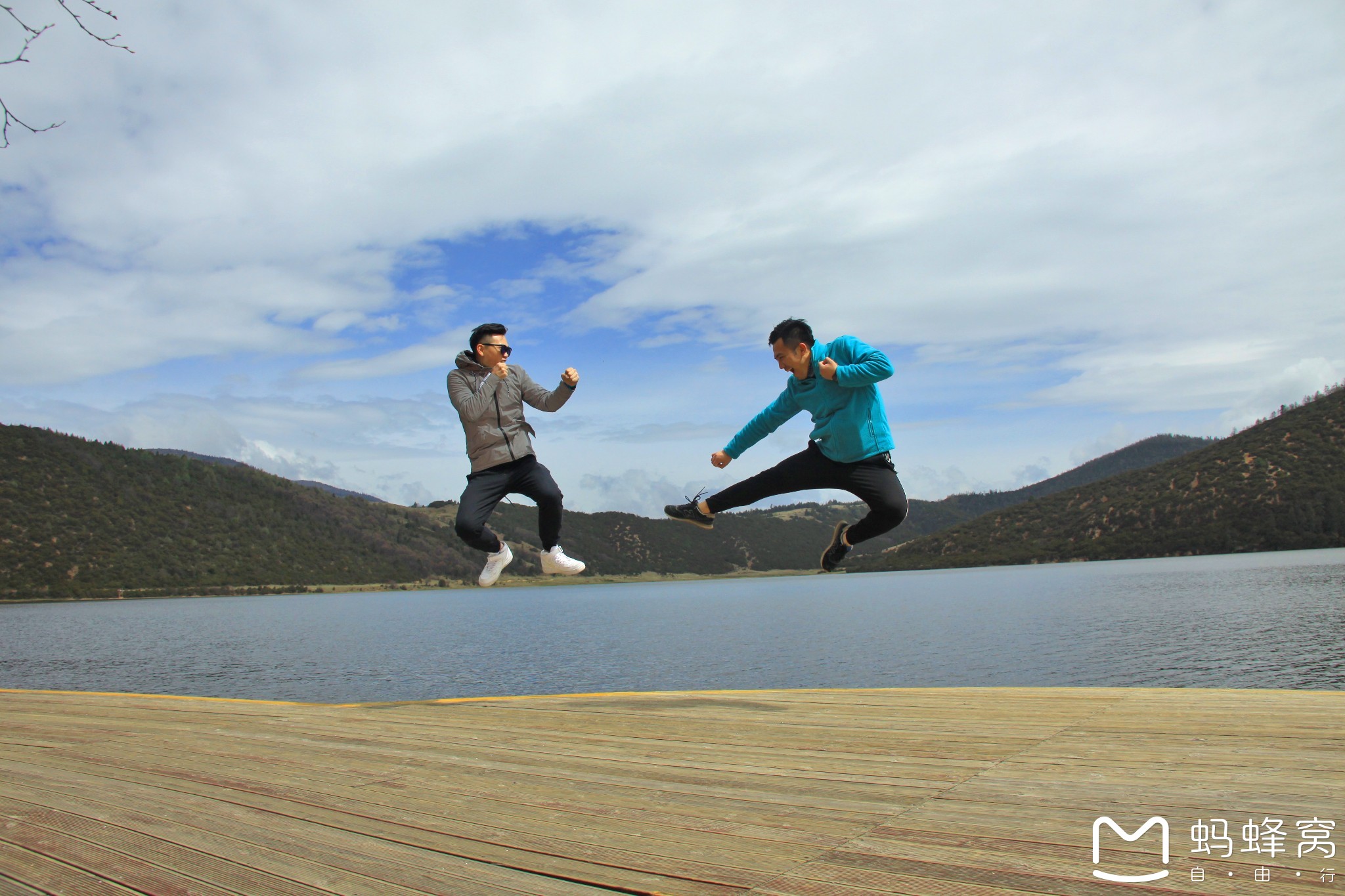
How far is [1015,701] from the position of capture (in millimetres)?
7141

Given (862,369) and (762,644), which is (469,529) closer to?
(862,369)

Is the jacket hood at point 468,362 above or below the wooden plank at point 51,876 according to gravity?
above

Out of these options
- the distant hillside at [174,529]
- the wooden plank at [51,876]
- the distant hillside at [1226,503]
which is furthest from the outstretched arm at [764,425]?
the distant hillside at [174,529]

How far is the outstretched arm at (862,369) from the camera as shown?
21.6ft

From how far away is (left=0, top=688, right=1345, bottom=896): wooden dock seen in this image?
3.18 m

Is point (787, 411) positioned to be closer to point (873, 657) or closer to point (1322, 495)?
point (873, 657)

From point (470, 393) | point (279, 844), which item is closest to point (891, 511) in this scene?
point (470, 393)

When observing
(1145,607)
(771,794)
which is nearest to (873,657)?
(1145,607)

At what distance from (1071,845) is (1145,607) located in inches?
2899

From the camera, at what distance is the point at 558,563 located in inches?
304

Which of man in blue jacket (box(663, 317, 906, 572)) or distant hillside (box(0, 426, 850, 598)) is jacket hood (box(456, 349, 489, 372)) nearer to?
man in blue jacket (box(663, 317, 906, 572))

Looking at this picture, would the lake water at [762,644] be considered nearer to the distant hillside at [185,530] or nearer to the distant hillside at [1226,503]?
the distant hillside at [1226,503]

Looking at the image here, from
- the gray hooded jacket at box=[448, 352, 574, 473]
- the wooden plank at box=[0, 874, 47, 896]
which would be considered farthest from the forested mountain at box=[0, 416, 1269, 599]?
the wooden plank at box=[0, 874, 47, 896]

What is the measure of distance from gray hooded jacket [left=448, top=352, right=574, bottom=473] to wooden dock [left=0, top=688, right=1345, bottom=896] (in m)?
2.35
